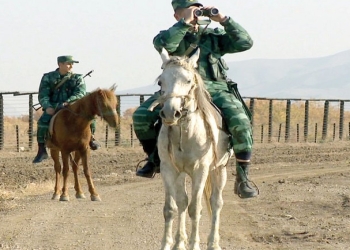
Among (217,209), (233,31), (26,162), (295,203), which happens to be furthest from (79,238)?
(26,162)

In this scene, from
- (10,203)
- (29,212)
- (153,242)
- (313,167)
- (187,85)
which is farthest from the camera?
(313,167)

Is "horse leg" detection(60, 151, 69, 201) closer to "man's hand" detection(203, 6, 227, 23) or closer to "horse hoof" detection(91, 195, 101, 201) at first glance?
"horse hoof" detection(91, 195, 101, 201)

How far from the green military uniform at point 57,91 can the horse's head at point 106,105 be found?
0.44 m

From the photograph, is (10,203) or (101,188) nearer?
(10,203)

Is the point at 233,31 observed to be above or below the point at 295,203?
above

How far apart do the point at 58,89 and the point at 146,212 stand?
13.7 feet

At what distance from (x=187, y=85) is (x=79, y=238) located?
10.8 ft

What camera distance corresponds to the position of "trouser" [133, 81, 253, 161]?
35.3ft

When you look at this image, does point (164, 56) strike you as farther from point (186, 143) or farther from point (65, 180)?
point (65, 180)

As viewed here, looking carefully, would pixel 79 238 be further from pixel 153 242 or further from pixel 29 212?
pixel 29 212

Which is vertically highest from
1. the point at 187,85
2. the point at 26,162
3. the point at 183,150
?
the point at 187,85

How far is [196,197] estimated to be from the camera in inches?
396

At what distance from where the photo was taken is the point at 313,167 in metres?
24.3

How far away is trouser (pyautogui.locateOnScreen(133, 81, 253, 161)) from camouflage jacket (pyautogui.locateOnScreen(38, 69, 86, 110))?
→ 22.2ft
